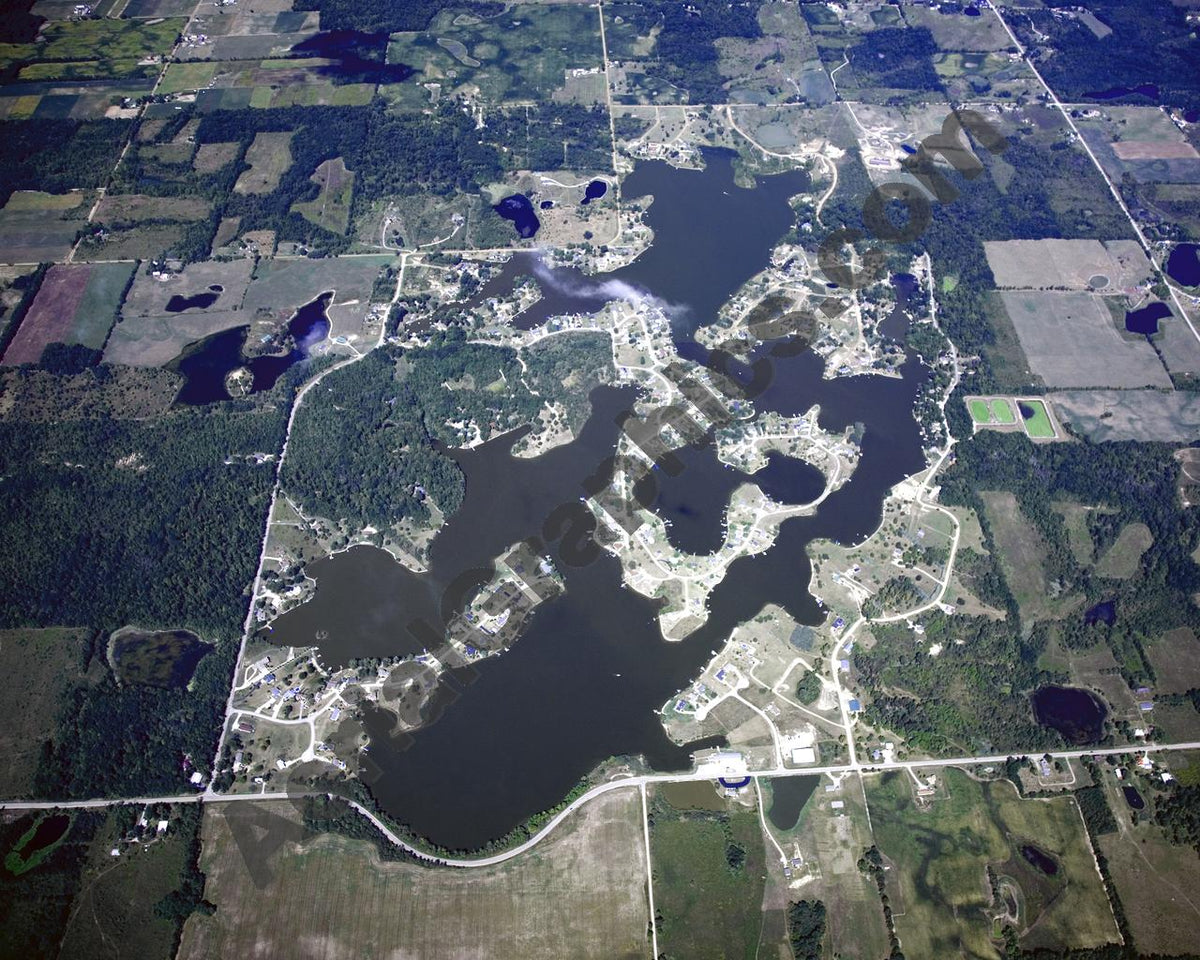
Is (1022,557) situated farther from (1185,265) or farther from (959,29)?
(959,29)

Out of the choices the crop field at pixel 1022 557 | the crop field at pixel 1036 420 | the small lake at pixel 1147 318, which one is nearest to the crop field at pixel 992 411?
the crop field at pixel 1036 420

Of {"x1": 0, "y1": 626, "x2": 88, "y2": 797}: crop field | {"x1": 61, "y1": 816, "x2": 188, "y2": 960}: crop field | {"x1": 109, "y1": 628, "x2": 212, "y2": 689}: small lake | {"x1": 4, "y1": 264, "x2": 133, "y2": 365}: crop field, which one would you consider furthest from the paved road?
{"x1": 4, "y1": 264, "x2": 133, "y2": 365}: crop field

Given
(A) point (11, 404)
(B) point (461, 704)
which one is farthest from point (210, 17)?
(B) point (461, 704)

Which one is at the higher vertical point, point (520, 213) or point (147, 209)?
point (147, 209)

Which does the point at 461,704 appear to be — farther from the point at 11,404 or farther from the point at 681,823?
the point at 11,404

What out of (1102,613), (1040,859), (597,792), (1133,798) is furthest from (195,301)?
(1133,798)
